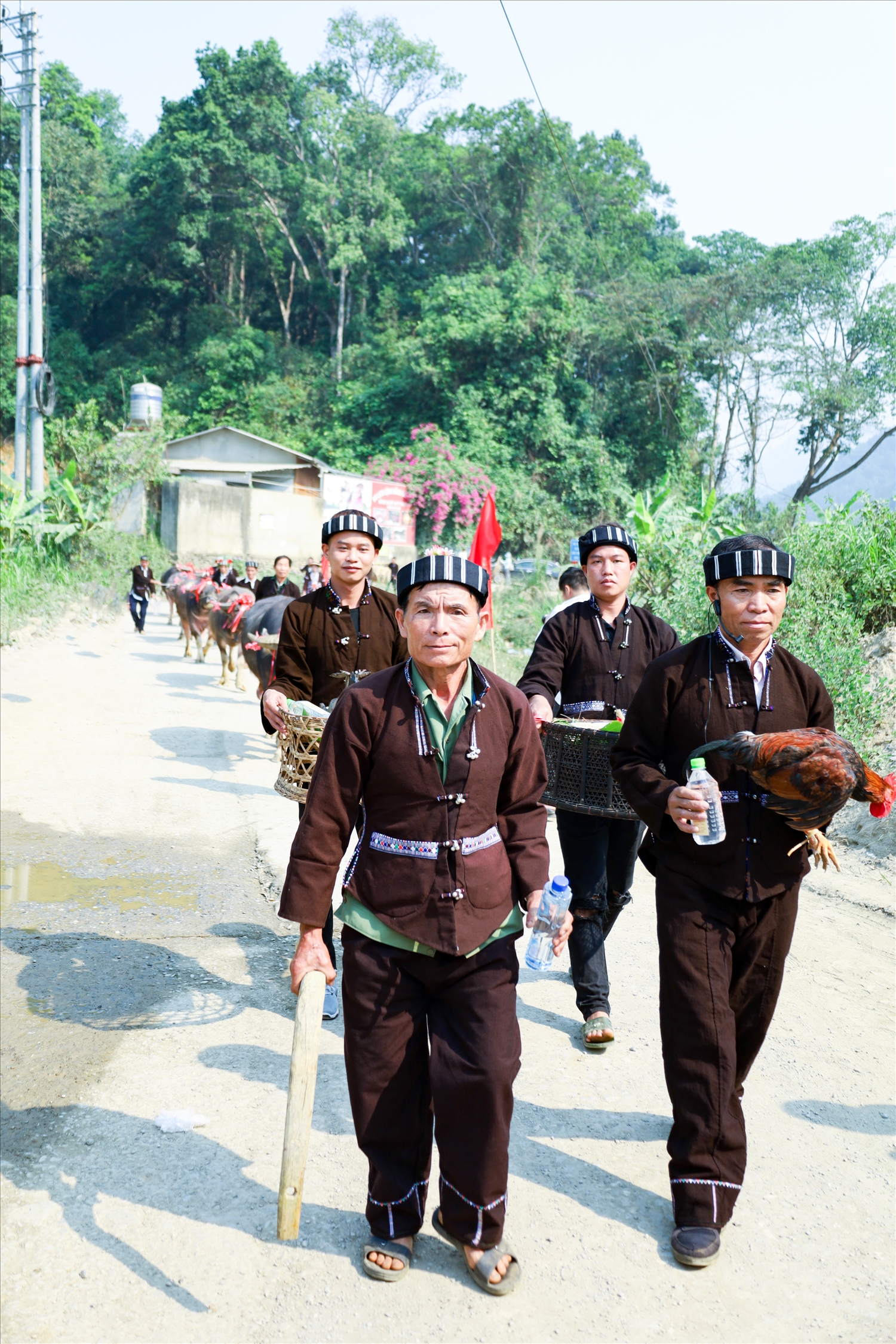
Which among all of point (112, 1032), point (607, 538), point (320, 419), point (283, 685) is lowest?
point (112, 1032)

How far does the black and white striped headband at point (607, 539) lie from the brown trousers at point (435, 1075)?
2128 millimetres

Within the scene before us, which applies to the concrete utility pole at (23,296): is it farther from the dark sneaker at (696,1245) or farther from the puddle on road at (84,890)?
the dark sneaker at (696,1245)

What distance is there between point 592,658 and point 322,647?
4.09 feet

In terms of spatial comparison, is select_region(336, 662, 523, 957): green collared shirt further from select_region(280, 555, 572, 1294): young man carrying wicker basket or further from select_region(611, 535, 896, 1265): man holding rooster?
select_region(611, 535, 896, 1265): man holding rooster

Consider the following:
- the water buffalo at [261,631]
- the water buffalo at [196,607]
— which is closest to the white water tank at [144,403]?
the water buffalo at [196,607]

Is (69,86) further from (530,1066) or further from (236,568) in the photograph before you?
(530,1066)

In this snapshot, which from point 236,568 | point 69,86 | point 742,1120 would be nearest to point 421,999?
point 742,1120

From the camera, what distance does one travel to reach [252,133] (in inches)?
1809

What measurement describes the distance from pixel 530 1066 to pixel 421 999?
148 cm

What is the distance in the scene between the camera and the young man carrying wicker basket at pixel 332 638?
4770 mm

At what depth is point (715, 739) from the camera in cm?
329

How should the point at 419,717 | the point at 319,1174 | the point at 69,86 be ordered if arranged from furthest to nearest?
1. the point at 69,86
2. the point at 319,1174
3. the point at 419,717

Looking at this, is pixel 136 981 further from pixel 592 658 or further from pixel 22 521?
pixel 22 521

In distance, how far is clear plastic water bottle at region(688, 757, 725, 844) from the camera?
3100 millimetres
